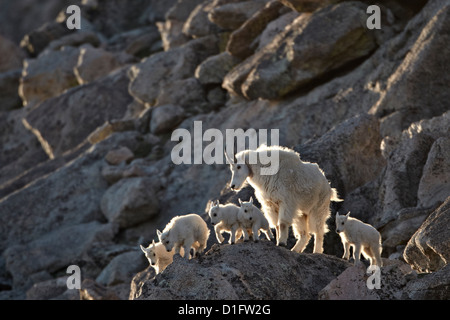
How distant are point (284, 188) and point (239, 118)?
15.4 metres

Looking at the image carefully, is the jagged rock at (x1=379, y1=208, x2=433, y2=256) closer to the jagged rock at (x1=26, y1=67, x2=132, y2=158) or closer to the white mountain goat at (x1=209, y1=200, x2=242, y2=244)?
the white mountain goat at (x1=209, y1=200, x2=242, y2=244)

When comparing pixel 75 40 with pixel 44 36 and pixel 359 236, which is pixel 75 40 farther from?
pixel 359 236

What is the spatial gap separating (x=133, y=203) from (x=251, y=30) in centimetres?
964

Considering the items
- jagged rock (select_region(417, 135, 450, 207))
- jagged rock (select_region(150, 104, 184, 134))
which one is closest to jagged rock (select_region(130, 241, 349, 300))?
jagged rock (select_region(417, 135, 450, 207))

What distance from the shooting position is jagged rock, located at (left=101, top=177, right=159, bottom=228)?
28.4 meters

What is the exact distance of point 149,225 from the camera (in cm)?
2878

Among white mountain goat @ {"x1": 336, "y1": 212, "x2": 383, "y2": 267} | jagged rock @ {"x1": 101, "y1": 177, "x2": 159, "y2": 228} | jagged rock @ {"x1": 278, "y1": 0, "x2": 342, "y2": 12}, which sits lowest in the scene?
jagged rock @ {"x1": 101, "y1": 177, "x2": 159, "y2": 228}

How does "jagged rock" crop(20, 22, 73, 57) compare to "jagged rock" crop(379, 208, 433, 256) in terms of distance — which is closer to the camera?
"jagged rock" crop(379, 208, 433, 256)

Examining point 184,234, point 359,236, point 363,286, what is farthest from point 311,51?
point 363,286

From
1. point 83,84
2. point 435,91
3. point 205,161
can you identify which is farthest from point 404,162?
point 83,84

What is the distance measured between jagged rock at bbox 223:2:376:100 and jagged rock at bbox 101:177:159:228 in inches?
210

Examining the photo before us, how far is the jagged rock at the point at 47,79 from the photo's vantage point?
4659cm
